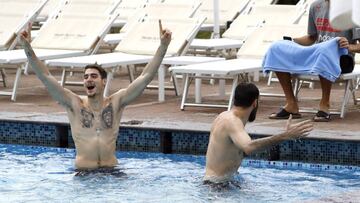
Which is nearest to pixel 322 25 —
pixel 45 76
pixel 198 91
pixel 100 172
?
pixel 198 91

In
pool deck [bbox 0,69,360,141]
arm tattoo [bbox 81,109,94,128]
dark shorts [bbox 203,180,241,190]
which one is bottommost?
dark shorts [bbox 203,180,241,190]

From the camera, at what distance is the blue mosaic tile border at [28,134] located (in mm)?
9125

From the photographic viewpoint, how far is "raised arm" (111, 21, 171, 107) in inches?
277

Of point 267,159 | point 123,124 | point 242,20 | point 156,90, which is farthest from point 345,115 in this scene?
point 242,20

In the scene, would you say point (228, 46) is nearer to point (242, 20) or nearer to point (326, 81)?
point (242, 20)

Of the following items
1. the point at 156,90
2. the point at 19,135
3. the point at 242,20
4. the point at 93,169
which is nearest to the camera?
the point at 93,169

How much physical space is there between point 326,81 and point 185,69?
4.39 feet

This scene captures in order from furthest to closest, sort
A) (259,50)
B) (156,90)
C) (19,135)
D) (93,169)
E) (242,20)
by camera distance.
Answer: (242,20) < (156,90) < (259,50) < (19,135) < (93,169)

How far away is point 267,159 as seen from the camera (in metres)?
8.39

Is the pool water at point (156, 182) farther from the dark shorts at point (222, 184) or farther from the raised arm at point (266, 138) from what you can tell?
the raised arm at point (266, 138)

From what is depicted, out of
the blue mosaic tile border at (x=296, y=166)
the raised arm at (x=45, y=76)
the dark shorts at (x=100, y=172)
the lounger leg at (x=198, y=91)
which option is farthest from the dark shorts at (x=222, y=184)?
the lounger leg at (x=198, y=91)

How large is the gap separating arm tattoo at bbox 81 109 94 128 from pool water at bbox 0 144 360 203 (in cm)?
37

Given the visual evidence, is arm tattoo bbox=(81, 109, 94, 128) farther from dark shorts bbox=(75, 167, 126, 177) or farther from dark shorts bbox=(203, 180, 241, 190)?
dark shorts bbox=(203, 180, 241, 190)

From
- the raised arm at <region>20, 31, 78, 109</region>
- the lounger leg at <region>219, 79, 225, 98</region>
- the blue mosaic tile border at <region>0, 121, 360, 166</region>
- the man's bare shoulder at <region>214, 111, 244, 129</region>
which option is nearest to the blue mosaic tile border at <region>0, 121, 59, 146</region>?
the blue mosaic tile border at <region>0, 121, 360, 166</region>
